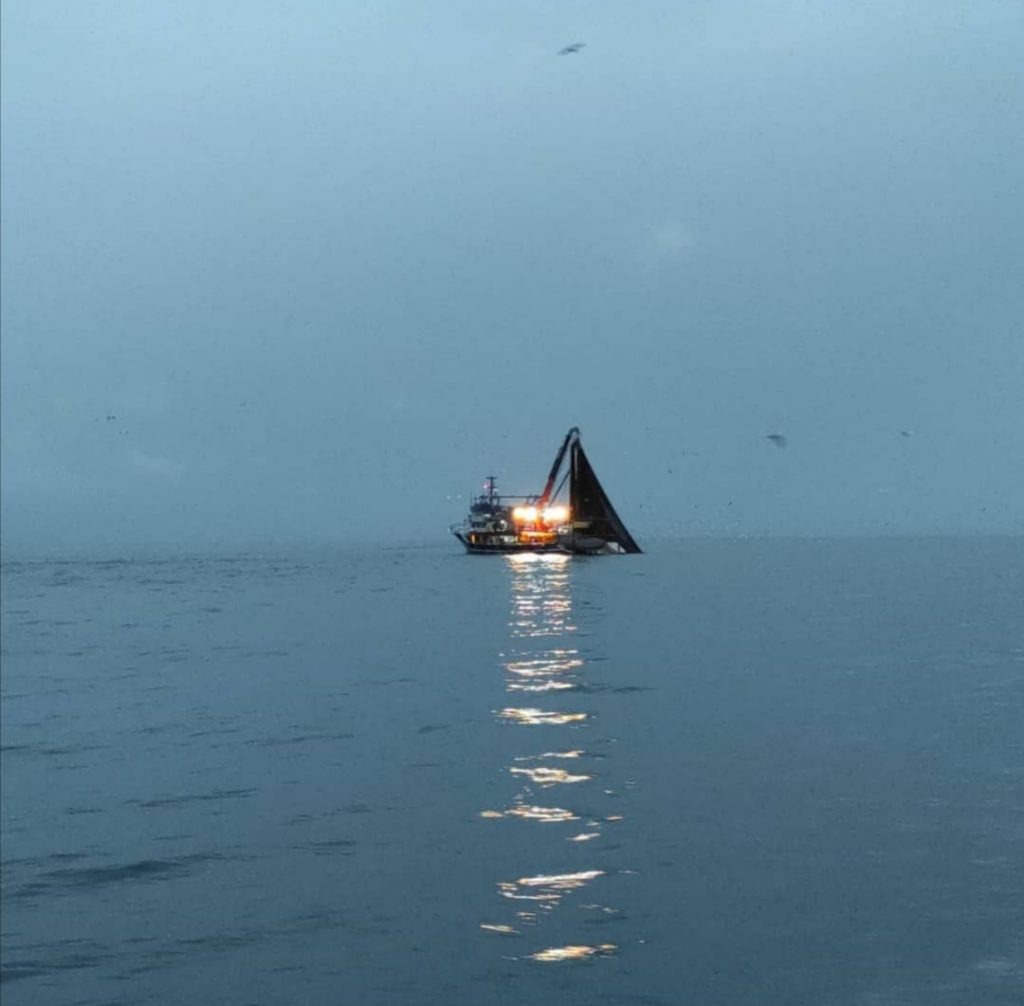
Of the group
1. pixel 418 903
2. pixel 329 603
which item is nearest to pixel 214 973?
pixel 418 903

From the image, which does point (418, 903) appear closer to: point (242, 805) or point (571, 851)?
point (571, 851)

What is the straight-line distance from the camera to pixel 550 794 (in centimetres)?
2064

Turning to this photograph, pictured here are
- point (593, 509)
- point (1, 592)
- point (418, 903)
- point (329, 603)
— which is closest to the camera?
point (418, 903)

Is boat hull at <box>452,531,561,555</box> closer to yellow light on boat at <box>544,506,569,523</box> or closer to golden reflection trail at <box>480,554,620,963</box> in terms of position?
yellow light on boat at <box>544,506,569,523</box>

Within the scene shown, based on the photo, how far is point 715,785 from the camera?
21266mm

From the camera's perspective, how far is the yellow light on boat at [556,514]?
162 metres

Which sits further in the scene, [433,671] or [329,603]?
[329,603]

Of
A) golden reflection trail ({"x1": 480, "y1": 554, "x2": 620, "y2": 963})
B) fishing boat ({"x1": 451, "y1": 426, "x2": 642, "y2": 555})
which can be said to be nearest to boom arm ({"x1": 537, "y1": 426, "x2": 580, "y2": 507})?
fishing boat ({"x1": 451, "y1": 426, "x2": 642, "y2": 555})

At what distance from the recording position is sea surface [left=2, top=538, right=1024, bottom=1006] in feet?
41.6

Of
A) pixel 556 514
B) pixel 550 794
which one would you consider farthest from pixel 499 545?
pixel 550 794

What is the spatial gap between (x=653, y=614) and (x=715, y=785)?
47.8 metres

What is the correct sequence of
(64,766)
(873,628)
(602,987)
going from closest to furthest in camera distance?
(602,987), (64,766), (873,628)

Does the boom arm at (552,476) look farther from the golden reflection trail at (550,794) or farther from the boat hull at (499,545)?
the golden reflection trail at (550,794)

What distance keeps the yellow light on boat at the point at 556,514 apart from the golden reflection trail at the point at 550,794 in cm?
11184
